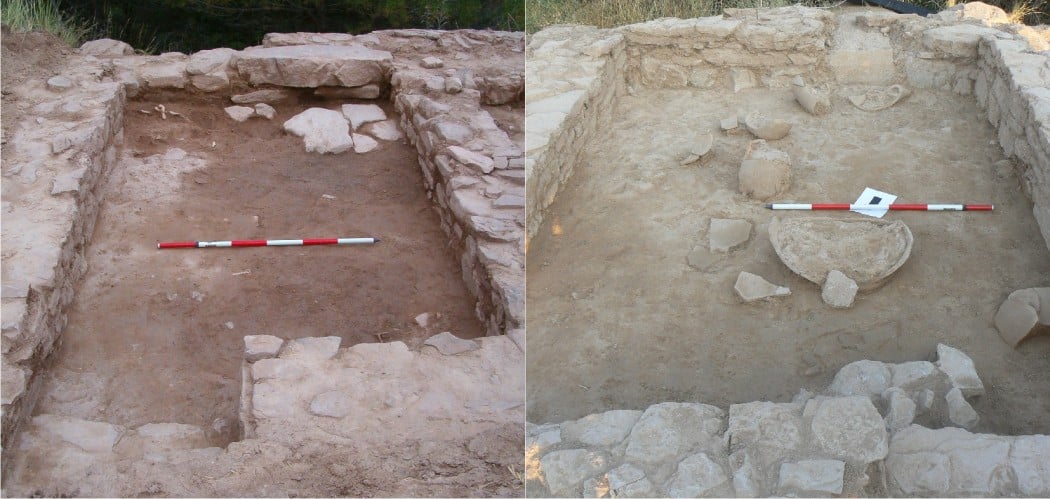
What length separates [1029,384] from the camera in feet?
11.9

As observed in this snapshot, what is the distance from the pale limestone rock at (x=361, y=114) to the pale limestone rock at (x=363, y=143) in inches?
7.5

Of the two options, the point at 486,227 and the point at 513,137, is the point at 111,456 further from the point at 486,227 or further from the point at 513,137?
the point at 513,137

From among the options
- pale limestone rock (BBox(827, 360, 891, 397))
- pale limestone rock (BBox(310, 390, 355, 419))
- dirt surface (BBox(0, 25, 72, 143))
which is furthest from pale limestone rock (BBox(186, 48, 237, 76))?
pale limestone rock (BBox(827, 360, 891, 397))

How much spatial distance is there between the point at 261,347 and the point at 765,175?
9.98ft

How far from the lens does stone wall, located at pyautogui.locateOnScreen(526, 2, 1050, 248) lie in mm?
5910

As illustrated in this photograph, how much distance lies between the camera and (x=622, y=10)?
7500mm

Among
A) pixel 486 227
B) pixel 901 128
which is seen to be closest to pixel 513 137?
pixel 486 227

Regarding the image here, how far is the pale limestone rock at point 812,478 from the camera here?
249 cm

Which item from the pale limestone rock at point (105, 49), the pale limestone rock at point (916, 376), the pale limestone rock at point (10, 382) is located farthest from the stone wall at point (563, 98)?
the pale limestone rock at point (105, 49)

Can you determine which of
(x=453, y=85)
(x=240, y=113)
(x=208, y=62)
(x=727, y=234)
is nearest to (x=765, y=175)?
(x=727, y=234)

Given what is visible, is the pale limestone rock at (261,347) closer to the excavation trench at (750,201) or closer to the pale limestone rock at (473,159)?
the excavation trench at (750,201)

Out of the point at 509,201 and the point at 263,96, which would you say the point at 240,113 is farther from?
the point at 509,201

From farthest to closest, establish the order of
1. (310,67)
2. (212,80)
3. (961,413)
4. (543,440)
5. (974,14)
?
1. (974,14)
2. (310,67)
3. (212,80)
4. (961,413)
5. (543,440)

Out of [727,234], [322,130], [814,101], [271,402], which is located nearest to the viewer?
[271,402]
